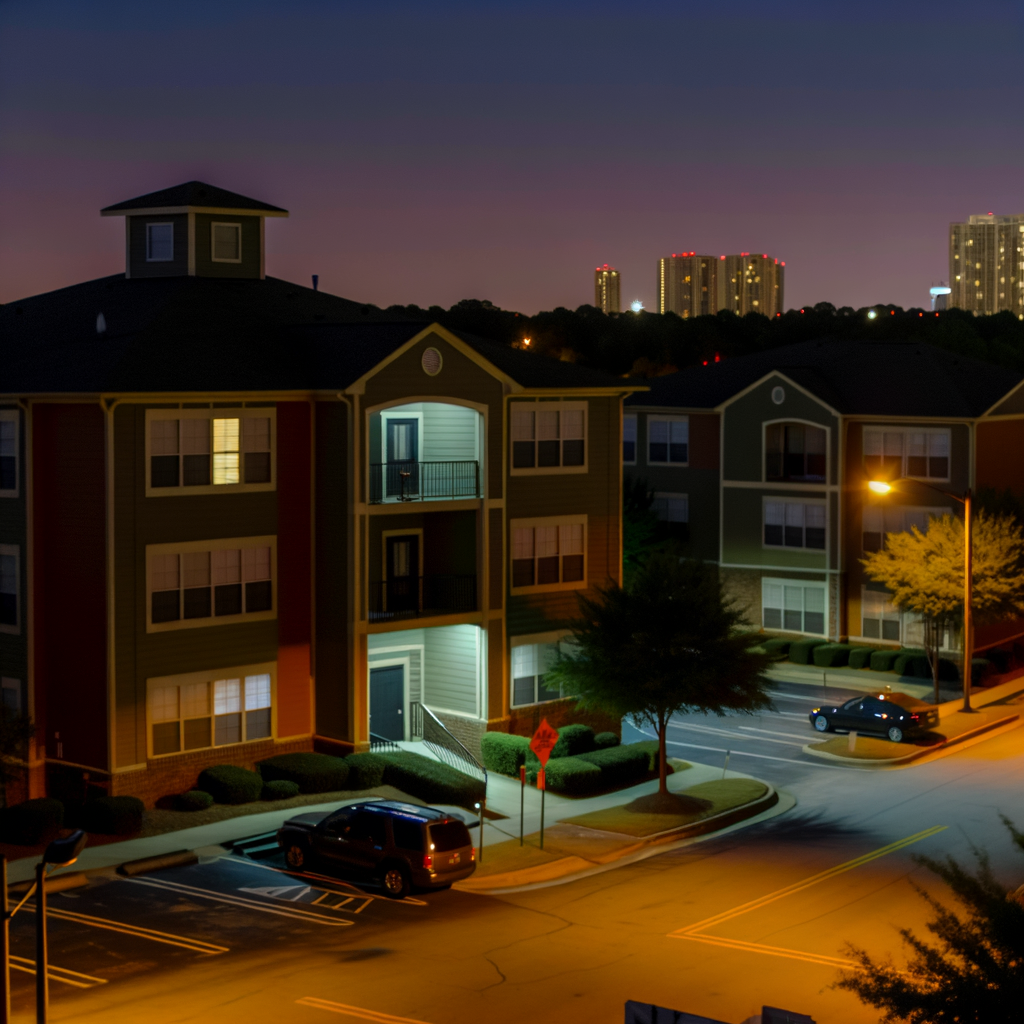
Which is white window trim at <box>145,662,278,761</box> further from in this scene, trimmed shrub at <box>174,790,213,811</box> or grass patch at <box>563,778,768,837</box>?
grass patch at <box>563,778,768,837</box>

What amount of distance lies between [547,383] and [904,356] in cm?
2374

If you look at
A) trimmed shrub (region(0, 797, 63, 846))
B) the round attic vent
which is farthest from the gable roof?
trimmed shrub (region(0, 797, 63, 846))

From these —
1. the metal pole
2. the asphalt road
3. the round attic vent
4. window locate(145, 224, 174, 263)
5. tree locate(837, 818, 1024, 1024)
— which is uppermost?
window locate(145, 224, 174, 263)

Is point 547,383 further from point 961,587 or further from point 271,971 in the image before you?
point 271,971

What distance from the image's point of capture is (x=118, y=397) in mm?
31562

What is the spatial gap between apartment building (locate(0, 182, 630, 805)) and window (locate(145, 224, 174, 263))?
0.08 m

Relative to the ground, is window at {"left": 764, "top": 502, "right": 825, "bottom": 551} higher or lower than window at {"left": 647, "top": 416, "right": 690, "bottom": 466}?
lower

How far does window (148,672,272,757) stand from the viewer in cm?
3281

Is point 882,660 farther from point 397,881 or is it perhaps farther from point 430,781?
point 397,881

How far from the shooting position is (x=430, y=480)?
37625mm

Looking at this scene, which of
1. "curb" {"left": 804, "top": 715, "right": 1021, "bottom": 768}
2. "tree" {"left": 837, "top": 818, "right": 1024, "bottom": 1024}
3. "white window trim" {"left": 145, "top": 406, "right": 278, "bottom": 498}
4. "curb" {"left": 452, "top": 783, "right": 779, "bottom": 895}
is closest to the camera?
"tree" {"left": 837, "top": 818, "right": 1024, "bottom": 1024}

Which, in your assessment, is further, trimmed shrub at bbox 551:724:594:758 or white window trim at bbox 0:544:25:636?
trimmed shrub at bbox 551:724:594:758

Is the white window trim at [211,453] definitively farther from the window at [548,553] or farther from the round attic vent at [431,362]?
the window at [548,553]

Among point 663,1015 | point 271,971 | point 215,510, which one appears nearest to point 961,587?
point 215,510
